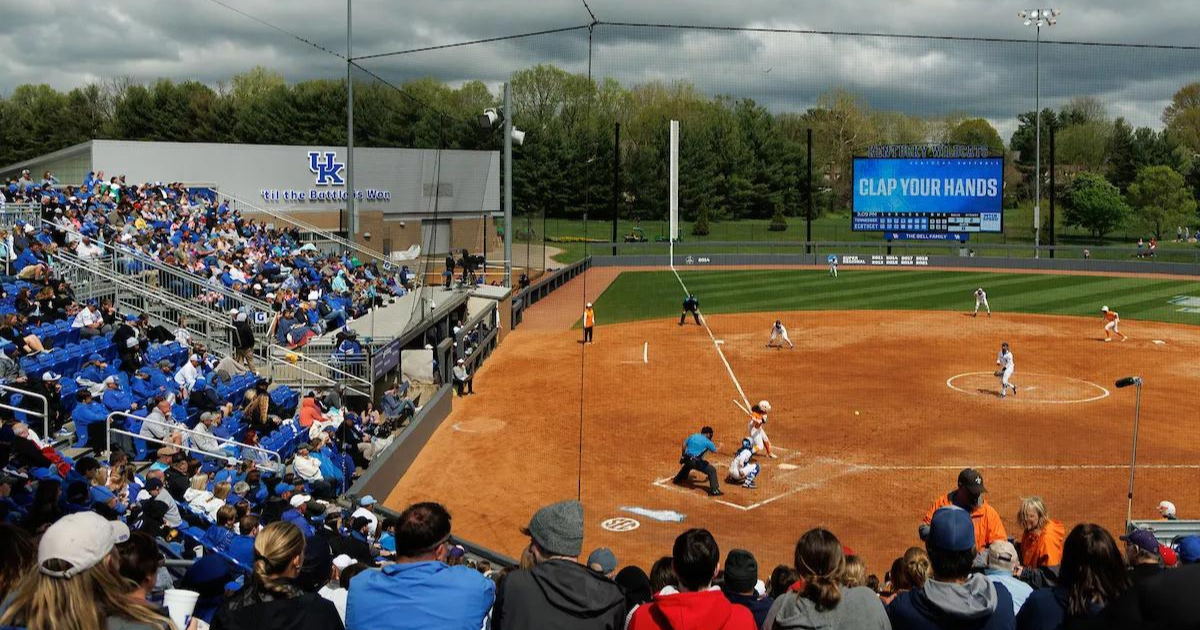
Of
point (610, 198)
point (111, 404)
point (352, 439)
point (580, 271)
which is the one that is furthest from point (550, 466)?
point (610, 198)

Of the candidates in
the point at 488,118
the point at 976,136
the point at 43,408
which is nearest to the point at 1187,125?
the point at 976,136

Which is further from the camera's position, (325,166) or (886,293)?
(325,166)

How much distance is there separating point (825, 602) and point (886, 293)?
4257cm

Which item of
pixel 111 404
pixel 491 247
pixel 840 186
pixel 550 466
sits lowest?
pixel 550 466

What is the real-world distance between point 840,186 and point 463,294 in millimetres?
35143

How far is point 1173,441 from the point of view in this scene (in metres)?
19.6

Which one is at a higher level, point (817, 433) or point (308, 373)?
point (308, 373)

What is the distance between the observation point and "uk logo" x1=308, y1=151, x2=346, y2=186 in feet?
155

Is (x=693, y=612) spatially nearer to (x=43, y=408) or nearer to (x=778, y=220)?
(x=43, y=408)

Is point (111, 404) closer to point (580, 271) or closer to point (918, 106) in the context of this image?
point (918, 106)

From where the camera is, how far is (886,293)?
45.3m

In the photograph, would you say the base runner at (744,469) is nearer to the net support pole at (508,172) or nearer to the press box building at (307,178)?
the net support pole at (508,172)

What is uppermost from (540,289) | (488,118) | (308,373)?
(488,118)

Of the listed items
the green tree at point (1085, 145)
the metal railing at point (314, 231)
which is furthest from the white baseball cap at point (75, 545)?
the green tree at point (1085, 145)
